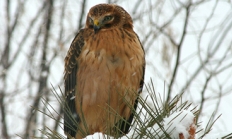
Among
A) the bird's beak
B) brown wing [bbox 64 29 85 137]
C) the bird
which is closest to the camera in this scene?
the bird

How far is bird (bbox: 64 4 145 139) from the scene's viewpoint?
4.64 m

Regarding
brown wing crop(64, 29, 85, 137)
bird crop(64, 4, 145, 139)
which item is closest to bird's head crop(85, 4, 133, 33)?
bird crop(64, 4, 145, 139)

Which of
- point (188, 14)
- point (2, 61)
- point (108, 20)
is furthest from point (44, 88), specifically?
point (108, 20)

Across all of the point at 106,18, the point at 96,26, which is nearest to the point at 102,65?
the point at 96,26

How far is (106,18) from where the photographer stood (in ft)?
16.4

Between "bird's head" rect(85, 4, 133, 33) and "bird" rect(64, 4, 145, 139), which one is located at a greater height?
"bird's head" rect(85, 4, 133, 33)

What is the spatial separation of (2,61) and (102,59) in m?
6.10

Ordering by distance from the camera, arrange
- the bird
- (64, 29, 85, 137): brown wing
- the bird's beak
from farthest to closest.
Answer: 1. (64, 29, 85, 137): brown wing
2. the bird's beak
3. the bird

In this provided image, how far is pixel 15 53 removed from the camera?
10.6 m

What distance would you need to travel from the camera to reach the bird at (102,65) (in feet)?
15.2

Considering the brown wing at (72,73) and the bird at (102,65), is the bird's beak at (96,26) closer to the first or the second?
the bird at (102,65)

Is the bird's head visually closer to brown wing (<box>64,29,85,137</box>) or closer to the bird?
the bird

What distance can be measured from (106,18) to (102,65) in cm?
66

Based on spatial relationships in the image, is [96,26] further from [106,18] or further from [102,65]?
[102,65]
